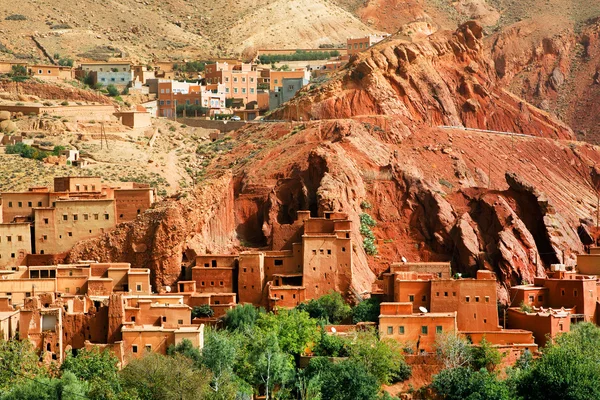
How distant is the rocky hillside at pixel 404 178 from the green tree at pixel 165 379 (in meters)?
13.1

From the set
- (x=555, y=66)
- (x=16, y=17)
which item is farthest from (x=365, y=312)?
(x=16, y=17)

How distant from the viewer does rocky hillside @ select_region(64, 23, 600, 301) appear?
84688 mm

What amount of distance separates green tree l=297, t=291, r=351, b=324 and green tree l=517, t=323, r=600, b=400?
9.73 metres

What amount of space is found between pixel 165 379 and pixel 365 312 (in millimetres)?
13316

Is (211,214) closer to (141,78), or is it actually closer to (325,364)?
(325,364)

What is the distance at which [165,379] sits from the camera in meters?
68.2

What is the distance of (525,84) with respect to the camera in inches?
5655

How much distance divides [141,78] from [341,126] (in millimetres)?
35382

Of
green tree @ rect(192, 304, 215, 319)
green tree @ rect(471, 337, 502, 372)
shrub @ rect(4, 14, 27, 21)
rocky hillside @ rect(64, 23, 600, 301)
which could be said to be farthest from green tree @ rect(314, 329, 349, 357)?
shrub @ rect(4, 14, 27, 21)

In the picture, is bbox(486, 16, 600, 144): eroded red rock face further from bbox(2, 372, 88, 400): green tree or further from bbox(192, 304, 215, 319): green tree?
bbox(2, 372, 88, 400): green tree

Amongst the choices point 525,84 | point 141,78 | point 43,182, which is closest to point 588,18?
point 525,84

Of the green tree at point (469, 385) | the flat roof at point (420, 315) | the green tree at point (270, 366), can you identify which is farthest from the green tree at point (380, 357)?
the green tree at point (270, 366)

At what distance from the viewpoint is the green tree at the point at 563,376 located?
70062 mm

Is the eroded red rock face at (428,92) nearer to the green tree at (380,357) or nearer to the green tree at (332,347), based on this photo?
the green tree at (332,347)
